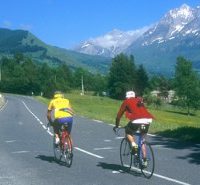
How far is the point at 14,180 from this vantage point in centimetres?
1149

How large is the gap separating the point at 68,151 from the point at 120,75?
441 ft

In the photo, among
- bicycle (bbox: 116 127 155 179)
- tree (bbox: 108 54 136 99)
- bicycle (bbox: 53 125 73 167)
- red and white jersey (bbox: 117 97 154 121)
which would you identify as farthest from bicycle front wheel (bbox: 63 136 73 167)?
tree (bbox: 108 54 136 99)

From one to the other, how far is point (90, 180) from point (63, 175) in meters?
0.99

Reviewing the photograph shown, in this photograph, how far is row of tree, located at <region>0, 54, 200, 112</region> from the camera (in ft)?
395

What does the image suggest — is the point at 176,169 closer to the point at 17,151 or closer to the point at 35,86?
the point at 17,151

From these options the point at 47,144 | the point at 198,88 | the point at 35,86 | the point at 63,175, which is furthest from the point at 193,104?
the point at 63,175

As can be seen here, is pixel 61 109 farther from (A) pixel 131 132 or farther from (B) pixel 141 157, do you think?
(B) pixel 141 157

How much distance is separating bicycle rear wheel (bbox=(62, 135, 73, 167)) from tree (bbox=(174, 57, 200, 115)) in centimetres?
9875

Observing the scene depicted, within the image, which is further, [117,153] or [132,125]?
[117,153]

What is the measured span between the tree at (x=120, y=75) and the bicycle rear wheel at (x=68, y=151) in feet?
413

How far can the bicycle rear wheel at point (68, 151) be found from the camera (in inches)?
523

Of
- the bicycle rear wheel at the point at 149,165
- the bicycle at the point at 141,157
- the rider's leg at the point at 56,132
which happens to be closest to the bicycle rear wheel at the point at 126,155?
the bicycle at the point at 141,157

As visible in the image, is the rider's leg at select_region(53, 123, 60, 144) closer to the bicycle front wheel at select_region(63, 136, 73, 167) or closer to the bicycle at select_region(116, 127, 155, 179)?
the bicycle front wheel at select_region(63, 136, 73, 167)

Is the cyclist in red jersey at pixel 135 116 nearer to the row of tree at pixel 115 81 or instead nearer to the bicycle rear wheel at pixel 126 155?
the bicycle rear wheel at pixel 126 155
